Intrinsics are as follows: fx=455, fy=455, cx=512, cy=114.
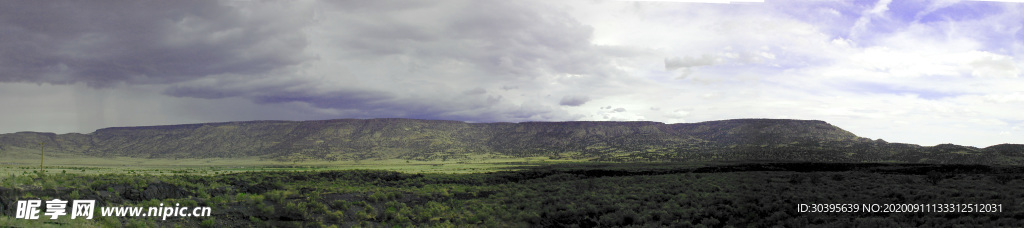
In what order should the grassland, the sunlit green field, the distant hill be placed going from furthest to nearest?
the distant hill < the sunlit green field < the grassland

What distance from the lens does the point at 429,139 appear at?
135m

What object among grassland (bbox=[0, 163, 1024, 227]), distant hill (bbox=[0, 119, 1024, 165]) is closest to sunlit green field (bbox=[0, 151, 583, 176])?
distant hill (bbox=[0, 119, 1024, 165])

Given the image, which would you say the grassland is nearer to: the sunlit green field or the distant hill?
the sunlit green field

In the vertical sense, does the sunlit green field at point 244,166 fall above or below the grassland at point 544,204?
below

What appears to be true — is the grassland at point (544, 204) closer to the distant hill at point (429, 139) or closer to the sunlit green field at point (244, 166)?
the sunlit green field at point (244, 166)

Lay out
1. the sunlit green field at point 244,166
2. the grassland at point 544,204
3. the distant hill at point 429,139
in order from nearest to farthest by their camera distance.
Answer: the grassland at point 544,204
the sunlit green field at point 244,166
the distant hill at point 429,139

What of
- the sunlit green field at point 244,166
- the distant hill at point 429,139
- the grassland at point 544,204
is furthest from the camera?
the distant hill at point 429,139

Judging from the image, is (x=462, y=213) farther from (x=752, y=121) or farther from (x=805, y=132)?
(x=752, y=121)

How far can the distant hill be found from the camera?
98812 millimetres

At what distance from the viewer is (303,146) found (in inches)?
5162

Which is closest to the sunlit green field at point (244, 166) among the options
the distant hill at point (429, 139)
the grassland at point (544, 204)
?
the distant hill at point (429, 139)

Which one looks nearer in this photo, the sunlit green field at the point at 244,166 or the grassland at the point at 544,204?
the grassland at the point at 544,204

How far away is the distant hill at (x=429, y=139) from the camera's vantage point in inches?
3890

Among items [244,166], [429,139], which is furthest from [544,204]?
[429,139]
